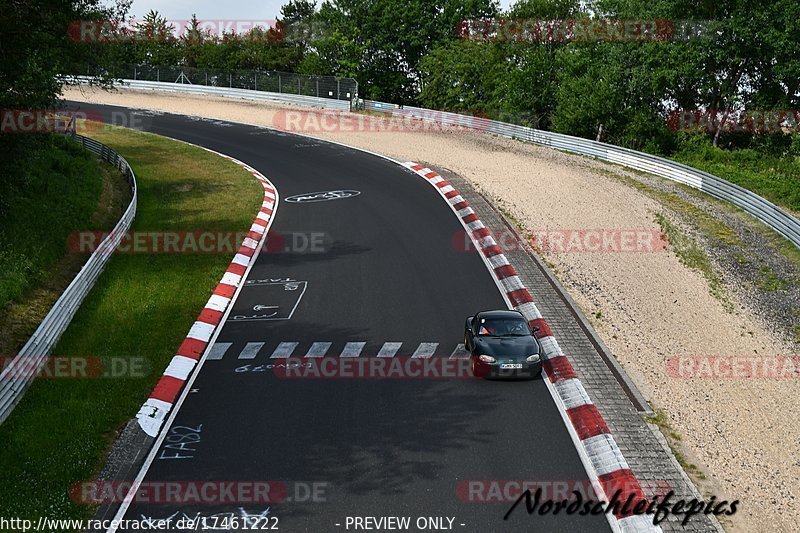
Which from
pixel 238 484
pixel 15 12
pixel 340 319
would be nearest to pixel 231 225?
pixel 340 319

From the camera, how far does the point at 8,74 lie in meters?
16.2

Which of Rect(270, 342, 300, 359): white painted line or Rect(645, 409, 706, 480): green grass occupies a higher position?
Rect(645, 409, 706, 480): green grass

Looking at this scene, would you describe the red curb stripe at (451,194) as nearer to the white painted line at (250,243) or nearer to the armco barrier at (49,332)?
the white painted line at (250,243)

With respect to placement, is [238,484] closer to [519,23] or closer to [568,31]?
[568,31]

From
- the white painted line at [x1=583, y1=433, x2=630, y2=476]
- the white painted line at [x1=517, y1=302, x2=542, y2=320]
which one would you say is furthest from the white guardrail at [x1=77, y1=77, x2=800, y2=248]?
the white painted line at [x1=583, y1=433, x2=630, y2=476]

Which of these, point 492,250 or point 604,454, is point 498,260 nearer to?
point 492,250

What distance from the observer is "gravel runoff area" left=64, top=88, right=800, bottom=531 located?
12.2 m

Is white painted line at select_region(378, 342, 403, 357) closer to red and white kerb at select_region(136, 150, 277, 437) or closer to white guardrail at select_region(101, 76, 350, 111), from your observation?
red and white kerb at select_region(136, 150, 277, 437)

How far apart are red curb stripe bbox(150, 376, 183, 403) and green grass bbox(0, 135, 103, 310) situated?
534 centimetres

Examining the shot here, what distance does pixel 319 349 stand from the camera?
15969mm

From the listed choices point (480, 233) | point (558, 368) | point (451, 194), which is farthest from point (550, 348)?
point (451, 194)

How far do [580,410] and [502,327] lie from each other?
2613 mm

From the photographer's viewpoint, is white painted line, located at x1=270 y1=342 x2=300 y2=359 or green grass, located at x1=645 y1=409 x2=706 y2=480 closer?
green grass, located at x1=645 y1=409 x2=706 y2=480

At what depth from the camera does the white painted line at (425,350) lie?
1574 centimetres
